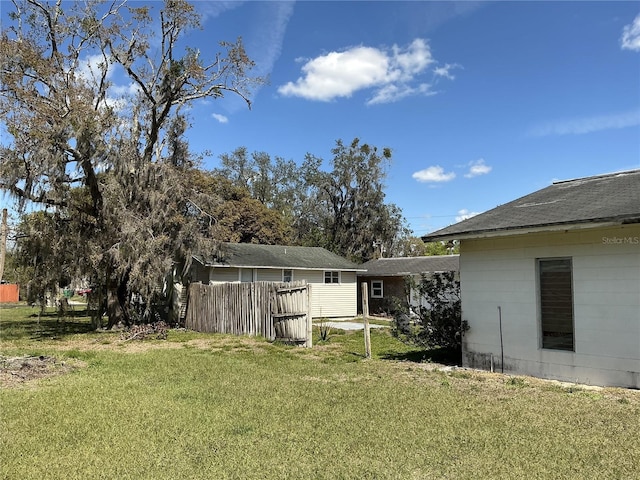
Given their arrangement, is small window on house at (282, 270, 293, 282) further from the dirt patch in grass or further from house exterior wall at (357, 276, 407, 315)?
the dirt patch in grass

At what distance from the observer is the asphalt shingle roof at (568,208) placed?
24.1 ft

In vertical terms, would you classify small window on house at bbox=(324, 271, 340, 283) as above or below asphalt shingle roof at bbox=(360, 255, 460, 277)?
below

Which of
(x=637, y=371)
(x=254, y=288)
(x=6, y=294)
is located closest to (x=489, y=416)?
(x=637, y=371)

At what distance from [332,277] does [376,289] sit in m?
3.86

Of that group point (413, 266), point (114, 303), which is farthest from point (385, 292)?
point (114, 303)

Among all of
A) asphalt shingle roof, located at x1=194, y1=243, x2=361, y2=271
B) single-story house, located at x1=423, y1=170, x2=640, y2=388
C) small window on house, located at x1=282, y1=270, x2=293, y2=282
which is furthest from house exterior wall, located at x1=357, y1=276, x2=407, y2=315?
single-story house, located at x1=423, y1=170, x2=640, y2=388

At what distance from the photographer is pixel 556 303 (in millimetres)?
8148

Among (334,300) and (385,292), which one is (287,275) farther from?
(385,292)

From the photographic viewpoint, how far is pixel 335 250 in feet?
131

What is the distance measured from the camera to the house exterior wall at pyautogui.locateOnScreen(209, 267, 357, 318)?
2383cm

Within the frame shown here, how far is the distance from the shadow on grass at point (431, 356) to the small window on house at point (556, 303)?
2171 millimetres

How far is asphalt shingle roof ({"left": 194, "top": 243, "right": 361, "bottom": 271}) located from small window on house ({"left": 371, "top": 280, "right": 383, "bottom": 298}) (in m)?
2.61

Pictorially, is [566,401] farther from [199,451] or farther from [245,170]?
[245,170]

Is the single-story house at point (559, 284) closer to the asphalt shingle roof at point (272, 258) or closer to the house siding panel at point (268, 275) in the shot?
the asphalt shingle roof at point (272, 258)
